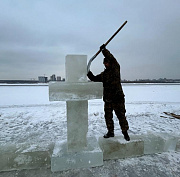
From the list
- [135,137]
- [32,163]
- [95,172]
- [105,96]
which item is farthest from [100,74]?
[32,163]

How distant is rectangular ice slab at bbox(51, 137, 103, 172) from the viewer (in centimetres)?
221

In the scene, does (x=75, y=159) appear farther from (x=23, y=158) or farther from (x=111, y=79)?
(x=111, y=79)

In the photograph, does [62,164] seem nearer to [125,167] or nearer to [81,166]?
[81,166]

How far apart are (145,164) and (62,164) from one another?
1.53 metres

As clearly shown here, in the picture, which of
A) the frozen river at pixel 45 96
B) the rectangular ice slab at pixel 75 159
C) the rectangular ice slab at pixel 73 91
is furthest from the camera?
the frozen river at pixel 45 96

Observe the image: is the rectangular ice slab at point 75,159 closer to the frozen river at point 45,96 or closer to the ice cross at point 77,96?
the ice cross at point 77,96

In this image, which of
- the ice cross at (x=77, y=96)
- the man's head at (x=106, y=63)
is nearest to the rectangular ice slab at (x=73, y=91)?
the ice cross at (x=77, y=96)

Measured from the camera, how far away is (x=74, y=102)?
2.28m

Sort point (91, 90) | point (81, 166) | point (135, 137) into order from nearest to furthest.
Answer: point (91, 90), point (81, 166), point (135, 137)

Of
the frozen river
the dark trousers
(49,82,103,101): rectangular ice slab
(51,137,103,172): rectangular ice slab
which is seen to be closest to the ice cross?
(49,82,103,101): rectangular ice slab

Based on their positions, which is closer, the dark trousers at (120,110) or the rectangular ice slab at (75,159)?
the rectangular ice slab at (75,159)

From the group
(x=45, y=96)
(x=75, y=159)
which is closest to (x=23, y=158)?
(x=75, y=159)

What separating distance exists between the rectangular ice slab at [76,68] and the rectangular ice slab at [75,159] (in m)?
1.30

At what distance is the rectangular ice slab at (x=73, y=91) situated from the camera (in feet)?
6.71
